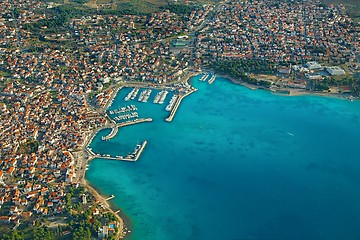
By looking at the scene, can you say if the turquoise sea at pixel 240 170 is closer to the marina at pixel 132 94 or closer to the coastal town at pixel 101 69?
the marina at pixel 132 94

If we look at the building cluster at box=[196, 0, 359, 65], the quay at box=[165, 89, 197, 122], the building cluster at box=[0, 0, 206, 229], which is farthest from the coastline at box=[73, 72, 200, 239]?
the building cluster at box=[196, 0, 359, 65]

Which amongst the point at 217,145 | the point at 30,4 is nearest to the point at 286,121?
the point at 217,145

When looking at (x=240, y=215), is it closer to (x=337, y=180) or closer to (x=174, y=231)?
(x=174, y=231)

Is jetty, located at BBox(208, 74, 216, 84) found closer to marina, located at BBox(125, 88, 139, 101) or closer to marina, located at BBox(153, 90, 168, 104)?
marina, located at BBox(153, 90, 168, 104)

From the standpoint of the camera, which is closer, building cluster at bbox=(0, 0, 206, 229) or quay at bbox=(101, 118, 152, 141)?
building cluster at bbox=(0, 0, 206, 229)

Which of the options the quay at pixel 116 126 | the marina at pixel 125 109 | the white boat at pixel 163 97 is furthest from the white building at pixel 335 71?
the marina at pixel 125 109
